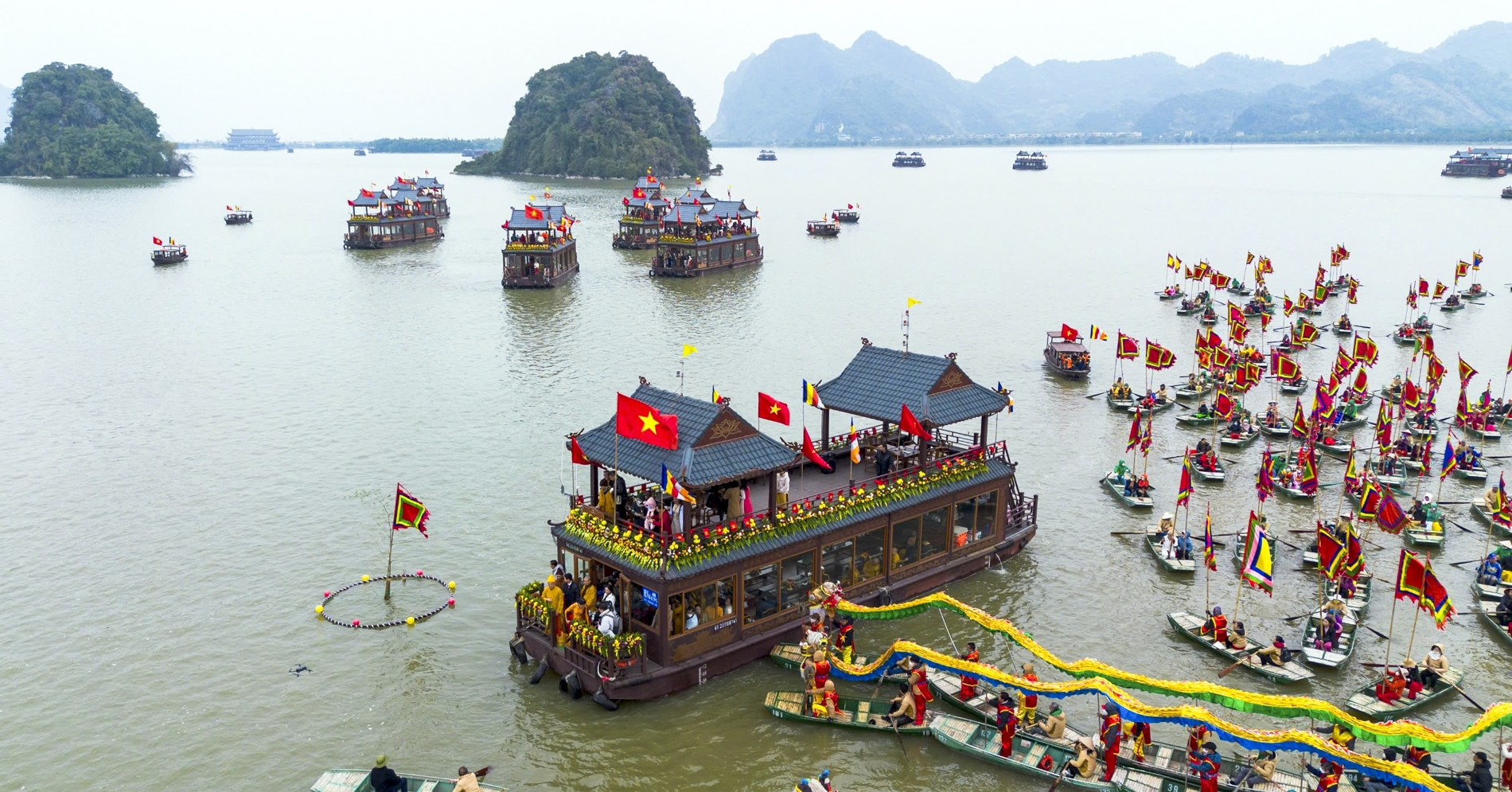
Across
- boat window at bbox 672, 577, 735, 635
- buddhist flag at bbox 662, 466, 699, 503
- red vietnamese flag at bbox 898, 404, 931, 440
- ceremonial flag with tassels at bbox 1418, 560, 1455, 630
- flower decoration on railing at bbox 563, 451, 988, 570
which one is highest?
red vietnamese flag at bbox 898, 404, 931, 440

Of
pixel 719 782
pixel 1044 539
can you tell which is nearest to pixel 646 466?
pixel 719 782

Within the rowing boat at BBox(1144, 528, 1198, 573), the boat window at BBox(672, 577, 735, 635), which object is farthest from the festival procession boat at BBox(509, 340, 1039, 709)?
the rowing boat at BBox(1144, 528, 1198, 573)

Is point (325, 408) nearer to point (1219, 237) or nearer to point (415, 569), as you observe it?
point (415, 569)

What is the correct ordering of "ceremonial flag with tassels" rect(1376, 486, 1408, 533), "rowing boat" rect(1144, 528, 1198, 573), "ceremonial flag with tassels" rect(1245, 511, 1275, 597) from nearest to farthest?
"ceremonial flag with tassels" rect(1245, 511, 1275, 597) < "ceremonial flag with tassels" rect(1376, 486, 1408, 533) < "rowing boat" rect(1144, 528, 1198, 573)

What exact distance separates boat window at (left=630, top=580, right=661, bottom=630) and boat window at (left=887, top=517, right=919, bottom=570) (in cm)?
783

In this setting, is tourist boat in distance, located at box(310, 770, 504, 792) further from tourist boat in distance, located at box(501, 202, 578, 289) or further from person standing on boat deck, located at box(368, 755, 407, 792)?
tourist boat in distance, located at box(501, 202, 578, 289)

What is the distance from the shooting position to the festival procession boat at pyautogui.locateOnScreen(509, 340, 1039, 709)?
85.8ft

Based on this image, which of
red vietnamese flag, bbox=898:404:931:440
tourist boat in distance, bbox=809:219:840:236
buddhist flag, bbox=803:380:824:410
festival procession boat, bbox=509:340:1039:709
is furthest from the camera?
tourist boat in distance, bbox=809:219:840:236

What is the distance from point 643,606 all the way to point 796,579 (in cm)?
444

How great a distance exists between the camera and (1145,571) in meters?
35.1

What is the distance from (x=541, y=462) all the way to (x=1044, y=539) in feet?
69.0

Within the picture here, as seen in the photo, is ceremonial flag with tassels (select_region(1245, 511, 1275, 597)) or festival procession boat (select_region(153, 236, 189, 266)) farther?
festival procession boat (select_region(153, 236, 189, 266))

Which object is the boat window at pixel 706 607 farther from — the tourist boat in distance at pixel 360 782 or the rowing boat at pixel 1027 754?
the rowing boat at pixel 1027 754

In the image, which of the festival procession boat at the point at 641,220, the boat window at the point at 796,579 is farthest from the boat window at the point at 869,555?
the festival procession boat at the point at 641,220
